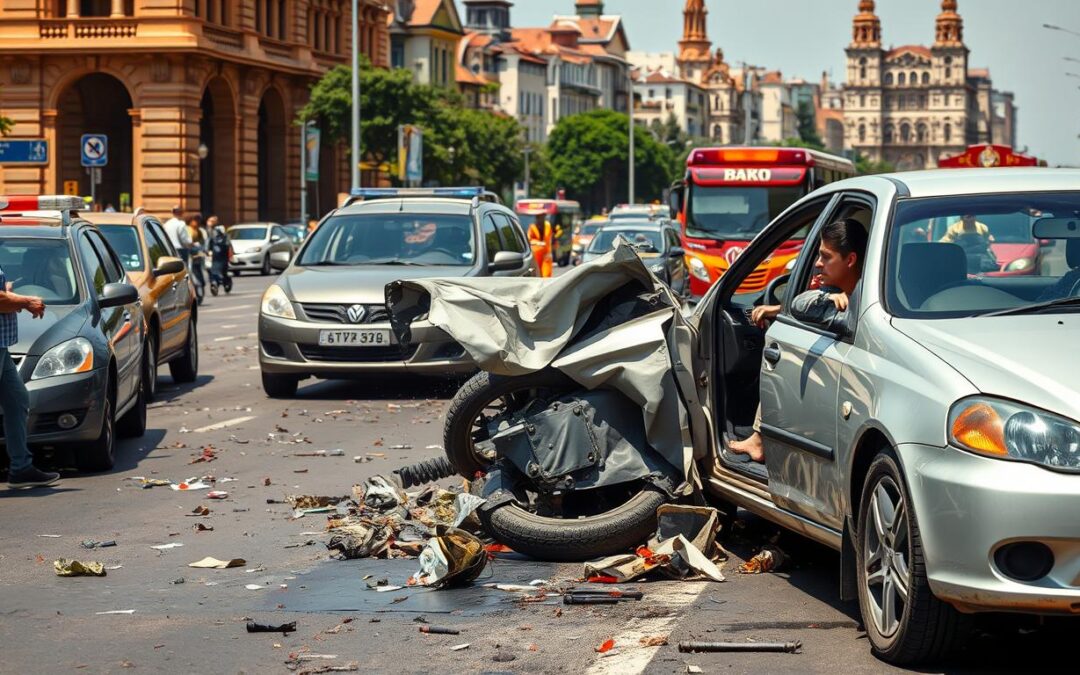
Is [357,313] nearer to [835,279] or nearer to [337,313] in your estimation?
[337,313]

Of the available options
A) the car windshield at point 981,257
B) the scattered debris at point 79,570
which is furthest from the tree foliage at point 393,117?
the car windshield at point 981,257

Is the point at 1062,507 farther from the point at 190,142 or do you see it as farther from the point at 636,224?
the point at 190,142

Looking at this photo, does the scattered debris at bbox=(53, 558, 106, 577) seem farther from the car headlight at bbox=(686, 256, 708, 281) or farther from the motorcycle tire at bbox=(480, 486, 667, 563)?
the car headlight at bbox=(686, 256, 708, 281)

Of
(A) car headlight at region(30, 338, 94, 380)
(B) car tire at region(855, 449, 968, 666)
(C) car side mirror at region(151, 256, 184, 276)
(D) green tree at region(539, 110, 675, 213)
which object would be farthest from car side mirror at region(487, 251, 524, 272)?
(D) green tree at region(539, 110, 675, 213)

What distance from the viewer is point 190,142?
6366cm

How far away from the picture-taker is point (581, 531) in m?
7.51

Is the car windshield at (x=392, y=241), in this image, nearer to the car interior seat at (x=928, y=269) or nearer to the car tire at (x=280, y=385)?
the car tire at (x=280, y=385)

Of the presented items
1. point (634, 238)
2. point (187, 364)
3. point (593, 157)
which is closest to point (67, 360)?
point (187, 364)

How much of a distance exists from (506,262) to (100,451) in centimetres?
572

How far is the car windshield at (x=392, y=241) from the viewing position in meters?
16.4

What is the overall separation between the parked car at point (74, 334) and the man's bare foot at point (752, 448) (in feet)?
15.4

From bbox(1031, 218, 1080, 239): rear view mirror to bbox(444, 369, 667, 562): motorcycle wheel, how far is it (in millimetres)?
2026

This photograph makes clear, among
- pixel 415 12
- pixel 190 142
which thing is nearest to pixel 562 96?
pixel 415 12

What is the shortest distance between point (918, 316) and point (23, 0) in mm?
62068
